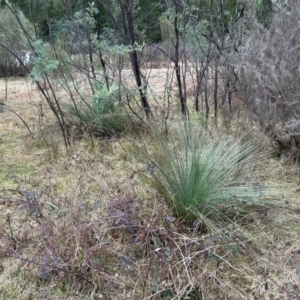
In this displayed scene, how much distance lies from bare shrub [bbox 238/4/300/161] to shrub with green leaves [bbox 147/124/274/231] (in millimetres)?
784

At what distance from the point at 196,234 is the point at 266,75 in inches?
68.2

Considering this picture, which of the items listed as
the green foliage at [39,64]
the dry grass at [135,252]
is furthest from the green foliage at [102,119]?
the dry grass at [135,252]

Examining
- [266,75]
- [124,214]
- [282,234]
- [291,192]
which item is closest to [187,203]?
[124,214]

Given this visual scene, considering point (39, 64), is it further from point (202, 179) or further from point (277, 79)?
point (277, 79)

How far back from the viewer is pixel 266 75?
11.1 feet

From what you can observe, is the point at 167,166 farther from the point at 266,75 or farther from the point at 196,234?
the point at 266,75

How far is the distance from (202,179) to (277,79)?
4.34ft

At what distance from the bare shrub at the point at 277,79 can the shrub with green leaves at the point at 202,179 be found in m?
0.78

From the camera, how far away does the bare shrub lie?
318 centimetres

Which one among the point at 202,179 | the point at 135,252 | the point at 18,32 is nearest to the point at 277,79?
the point at 202,179

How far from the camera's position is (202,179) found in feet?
7.98

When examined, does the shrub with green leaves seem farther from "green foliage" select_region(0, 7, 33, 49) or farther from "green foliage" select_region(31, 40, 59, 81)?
"green foliage" select_region(0, 7, 33, 49)

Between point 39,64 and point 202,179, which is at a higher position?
point 39,64

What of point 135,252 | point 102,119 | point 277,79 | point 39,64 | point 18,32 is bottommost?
point 135,252
